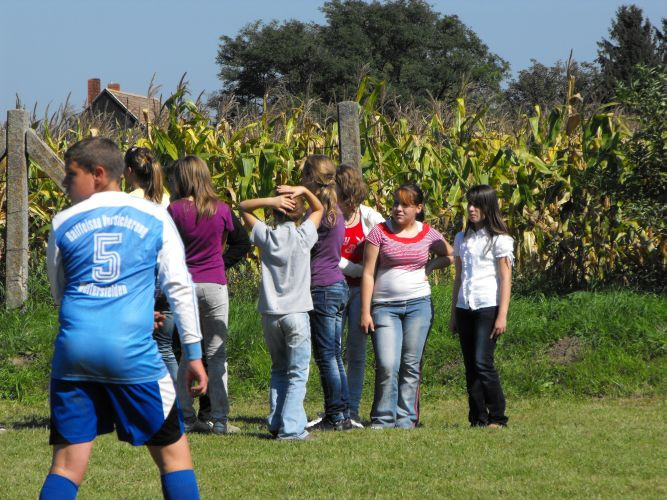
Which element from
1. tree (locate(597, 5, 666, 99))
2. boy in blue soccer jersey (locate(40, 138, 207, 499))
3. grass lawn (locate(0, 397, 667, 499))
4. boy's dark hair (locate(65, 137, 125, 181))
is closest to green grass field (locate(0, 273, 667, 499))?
grass lawn (locate(0, 397, 667, 499))

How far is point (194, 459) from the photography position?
6.34 m

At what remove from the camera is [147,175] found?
260 inches

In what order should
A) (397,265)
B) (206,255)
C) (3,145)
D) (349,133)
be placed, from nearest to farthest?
(206,255) → (397,265) → (349,133) → (3,145)

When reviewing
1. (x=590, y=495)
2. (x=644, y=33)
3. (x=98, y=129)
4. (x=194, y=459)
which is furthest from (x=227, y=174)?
(x=644, y=33)

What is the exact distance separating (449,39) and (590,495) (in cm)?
6751

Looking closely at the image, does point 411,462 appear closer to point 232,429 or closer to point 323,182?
point 232,429

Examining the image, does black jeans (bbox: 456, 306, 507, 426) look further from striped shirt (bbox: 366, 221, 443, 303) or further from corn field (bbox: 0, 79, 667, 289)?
corn field (bbox: 0, 79, 667, 289)

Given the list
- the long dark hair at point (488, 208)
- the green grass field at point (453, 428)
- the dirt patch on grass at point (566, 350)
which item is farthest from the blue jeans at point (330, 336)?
the dirt patch on grass at point (566, 350)

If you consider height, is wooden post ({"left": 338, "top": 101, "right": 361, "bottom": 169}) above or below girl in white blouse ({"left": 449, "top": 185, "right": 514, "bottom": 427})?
above

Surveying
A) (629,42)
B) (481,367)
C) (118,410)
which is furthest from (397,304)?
(629,42)

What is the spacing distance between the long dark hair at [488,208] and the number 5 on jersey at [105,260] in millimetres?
3823

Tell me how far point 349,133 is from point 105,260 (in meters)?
6.27

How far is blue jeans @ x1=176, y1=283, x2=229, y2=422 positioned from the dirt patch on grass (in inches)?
125

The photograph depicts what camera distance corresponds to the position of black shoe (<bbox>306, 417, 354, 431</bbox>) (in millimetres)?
7266
